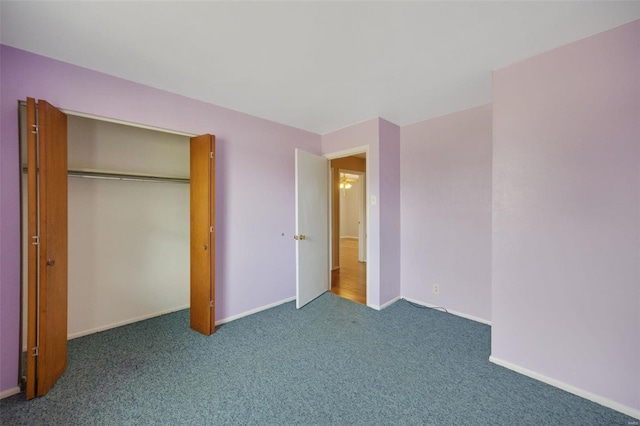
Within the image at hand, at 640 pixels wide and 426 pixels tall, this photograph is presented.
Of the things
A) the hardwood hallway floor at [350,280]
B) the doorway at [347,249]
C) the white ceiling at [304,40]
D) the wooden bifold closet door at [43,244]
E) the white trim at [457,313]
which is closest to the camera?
the white ceiling at [304,40]

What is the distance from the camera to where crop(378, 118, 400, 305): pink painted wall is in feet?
10.5

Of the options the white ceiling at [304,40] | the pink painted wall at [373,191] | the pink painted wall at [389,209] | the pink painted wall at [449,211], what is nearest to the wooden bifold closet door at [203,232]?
the white ceiling at [304,40]

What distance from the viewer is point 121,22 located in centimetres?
155

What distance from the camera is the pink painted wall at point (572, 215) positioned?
156 centimetres

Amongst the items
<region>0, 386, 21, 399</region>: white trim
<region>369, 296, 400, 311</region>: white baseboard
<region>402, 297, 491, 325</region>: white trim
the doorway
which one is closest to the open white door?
the doorway

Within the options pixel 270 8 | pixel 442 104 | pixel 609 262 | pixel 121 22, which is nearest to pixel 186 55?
pixel 121 22

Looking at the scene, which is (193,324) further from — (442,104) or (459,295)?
(442,104)

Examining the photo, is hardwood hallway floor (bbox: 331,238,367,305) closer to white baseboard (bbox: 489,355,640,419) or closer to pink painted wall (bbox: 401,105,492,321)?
pink painted wall (bbox: 401,105,492,321)

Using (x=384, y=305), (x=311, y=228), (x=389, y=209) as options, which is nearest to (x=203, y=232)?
(x=311, y=228)

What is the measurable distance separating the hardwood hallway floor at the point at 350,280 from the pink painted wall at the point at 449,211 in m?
0.70

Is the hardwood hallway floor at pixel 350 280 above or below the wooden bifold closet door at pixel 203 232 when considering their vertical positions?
below

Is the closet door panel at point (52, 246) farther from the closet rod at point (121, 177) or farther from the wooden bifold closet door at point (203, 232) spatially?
the wooden bifold closet door at point (203, 232)

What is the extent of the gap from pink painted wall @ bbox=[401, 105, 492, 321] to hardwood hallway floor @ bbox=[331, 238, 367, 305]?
0.70 m

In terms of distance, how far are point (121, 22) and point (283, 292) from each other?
3049mm
